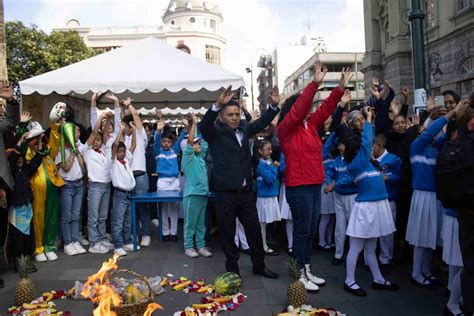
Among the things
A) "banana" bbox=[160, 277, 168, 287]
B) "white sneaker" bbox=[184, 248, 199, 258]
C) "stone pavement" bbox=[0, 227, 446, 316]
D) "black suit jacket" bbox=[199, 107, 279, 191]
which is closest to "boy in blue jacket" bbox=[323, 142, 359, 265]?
"stone pavement" bbox=[0, 227, 446, 316]

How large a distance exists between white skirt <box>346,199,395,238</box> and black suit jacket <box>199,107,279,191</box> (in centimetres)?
125

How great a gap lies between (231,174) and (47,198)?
9.86 ft

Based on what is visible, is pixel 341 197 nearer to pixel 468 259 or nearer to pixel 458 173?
pixel 468 259

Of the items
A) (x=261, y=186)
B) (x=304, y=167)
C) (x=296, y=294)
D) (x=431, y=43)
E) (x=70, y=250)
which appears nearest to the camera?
(x=296, y=294)

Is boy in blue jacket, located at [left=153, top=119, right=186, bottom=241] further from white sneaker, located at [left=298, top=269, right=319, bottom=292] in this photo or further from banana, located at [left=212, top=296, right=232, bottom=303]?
white sneaker, located at [left=298, top=269, right=319, bottom=292]

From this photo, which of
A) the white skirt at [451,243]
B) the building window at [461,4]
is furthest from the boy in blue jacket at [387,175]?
the building window at [461,4]

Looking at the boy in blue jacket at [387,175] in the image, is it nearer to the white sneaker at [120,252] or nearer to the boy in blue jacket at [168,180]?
the boy in blue jacket at [168,180]

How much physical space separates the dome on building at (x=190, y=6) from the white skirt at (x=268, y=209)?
77113 mm

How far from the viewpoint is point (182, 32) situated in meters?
66.6

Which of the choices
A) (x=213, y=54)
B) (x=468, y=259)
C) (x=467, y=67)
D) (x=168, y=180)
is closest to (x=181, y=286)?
(x=168, y=180)

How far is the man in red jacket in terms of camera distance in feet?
14.0

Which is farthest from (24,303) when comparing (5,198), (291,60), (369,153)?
(291,60)

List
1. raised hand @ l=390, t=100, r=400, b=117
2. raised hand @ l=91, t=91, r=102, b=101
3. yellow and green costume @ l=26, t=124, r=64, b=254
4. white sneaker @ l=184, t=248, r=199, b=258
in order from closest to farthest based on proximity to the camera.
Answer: raised hand @ l=390, t=100, r=400, b=117 → yellow and green costume @ l=26, t=124, r=64, b=254 → white sneaker @ l=184, t=248, r=199, b=258 → raised hand @ l=91, t=91, r=102, b=101

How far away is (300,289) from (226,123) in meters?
2.02
